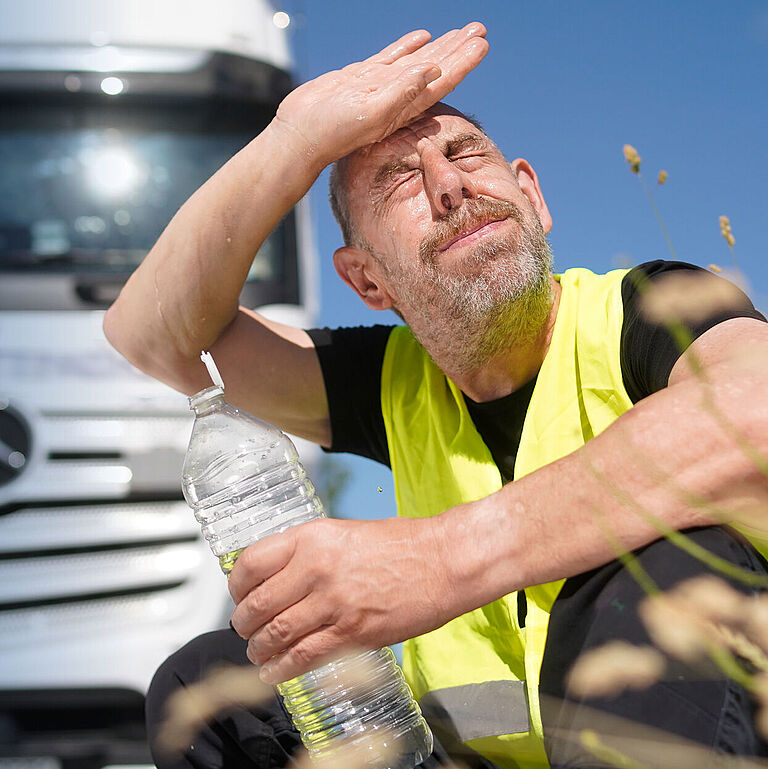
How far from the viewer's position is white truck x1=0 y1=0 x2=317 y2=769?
3.28 meters

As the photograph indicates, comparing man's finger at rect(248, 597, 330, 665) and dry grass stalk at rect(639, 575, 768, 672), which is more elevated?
man's finger at rect(248, 597, 330, 665)

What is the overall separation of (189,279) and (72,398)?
1.40m

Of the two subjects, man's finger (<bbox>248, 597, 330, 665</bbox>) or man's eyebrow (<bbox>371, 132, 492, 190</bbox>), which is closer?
man's finger (<bbox>248, 597, 330, 665</bbox>)

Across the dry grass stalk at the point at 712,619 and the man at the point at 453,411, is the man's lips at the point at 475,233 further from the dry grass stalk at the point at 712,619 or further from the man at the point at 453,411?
the dry grass stalk at the point at 712,619

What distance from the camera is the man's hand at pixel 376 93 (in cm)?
200

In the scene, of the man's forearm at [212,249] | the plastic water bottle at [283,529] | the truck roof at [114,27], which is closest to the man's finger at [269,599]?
the plastic water bottle at [283,529]

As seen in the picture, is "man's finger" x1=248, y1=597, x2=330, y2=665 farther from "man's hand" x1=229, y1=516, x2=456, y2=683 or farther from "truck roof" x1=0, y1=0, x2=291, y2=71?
"truck roof" x1=0, y1=0, x2=291, y2=71

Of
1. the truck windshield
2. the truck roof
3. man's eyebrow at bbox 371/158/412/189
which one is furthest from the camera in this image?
the truck roof

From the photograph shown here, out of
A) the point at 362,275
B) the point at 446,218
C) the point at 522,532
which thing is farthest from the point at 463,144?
the point at 522,532

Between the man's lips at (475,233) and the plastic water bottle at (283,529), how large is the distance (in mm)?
598

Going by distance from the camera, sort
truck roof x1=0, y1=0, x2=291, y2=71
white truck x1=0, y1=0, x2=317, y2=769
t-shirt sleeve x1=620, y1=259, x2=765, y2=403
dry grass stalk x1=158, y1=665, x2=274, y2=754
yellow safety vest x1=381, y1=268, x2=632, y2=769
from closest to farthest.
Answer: t-shirt sleeve x1=620, y1=259, x2=765, y2=403 < yellow safety vest x1=381, y1=268, x2=632, y2=769 < dry grass stalk x1=158, y1=665, x2=274, y2=754 < white truck x1=0, y1=0, x2=317, y2=769 < truck roof x1=0, y1=0, x2=291, y2=71

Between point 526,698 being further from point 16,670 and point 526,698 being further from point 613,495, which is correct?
point 16,670

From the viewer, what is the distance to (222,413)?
6.95 feet

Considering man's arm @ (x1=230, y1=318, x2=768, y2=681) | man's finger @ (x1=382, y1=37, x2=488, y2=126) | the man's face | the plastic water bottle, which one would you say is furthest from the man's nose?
man's arm @ (x1=230, y1=318, x2=768, y2=681)
